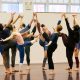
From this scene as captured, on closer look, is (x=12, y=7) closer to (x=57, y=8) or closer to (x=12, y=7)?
(x=12, y=7)

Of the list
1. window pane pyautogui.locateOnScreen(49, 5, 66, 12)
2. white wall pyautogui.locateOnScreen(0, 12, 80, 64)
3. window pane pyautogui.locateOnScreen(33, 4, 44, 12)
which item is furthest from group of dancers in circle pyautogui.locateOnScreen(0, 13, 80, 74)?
window pane pyautogui.locateOnScreen(49, 5, 66, 12)

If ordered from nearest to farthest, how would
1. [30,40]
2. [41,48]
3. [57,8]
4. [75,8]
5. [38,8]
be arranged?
1. [30,40]
2. [41,48]
3. [38,8]
4. [57,8]
5. [75,8]

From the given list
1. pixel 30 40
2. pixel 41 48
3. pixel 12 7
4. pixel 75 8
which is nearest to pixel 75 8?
pixel 75 8

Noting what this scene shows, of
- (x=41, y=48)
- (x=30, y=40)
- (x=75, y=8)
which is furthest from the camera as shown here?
(x=75, y=8)

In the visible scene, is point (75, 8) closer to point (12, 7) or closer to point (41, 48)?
point (41, 48)

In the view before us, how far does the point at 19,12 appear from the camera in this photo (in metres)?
13.1

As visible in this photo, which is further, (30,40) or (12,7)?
(12,7)

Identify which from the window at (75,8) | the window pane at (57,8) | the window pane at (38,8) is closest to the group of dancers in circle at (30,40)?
the window pane at (38,8)

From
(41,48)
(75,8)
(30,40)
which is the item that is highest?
(75,8)

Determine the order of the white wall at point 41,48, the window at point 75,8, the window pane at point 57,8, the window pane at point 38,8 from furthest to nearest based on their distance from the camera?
1. the window at point 75,8
2. the window pane at point 57,8
3. the window pane at point 38,8
4. the white wall at point 41,48

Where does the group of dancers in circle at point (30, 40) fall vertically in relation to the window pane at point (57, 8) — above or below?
below

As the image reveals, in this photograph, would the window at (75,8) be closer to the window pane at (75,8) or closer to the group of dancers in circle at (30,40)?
the window pane at (75,8)

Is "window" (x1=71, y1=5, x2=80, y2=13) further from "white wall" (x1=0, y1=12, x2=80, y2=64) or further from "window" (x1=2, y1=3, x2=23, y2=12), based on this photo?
"window" (x1=2, y1=3, x2=23, y2=12)

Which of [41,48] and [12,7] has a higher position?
[12,7]
